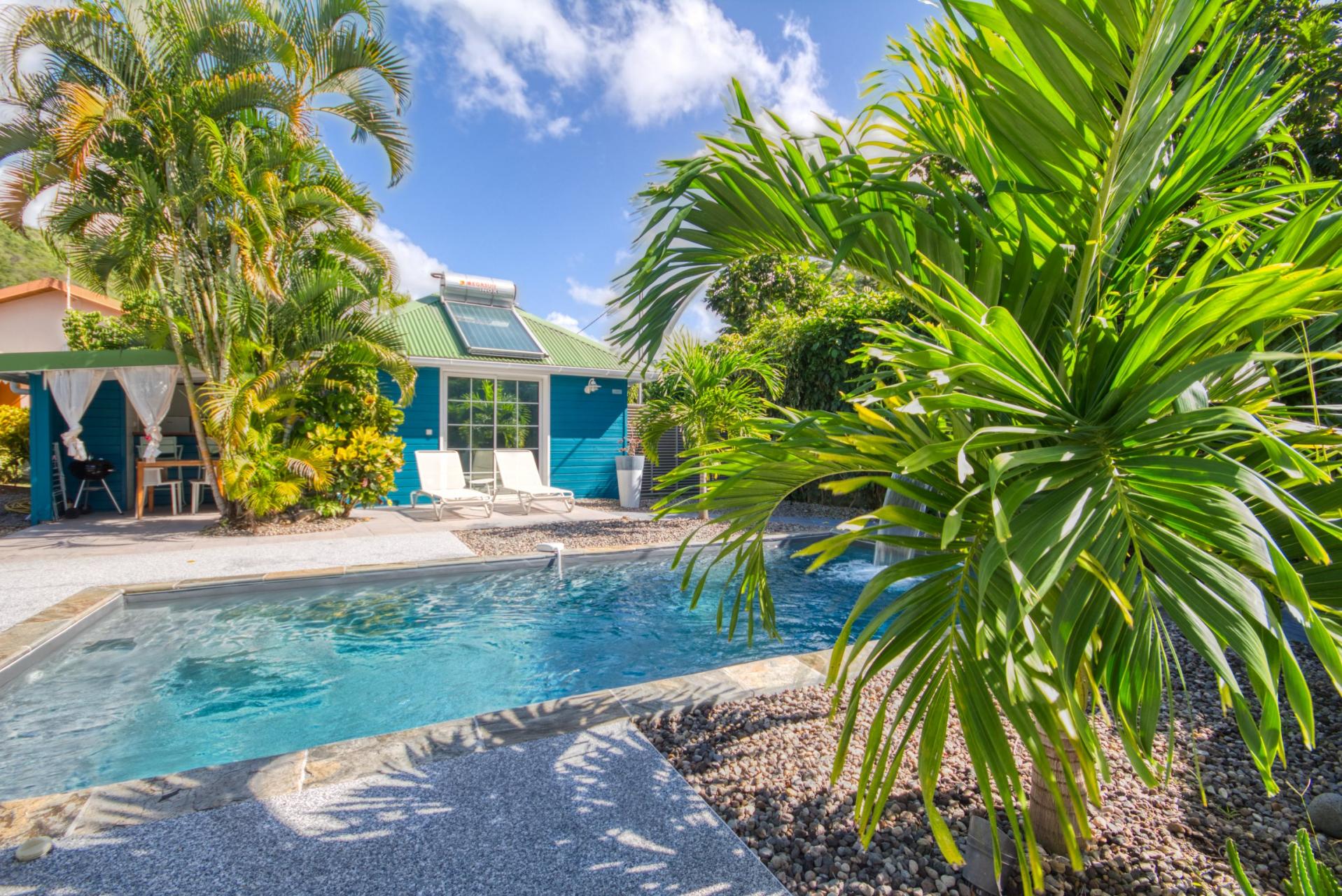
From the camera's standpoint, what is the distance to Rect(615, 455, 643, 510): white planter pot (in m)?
11.4

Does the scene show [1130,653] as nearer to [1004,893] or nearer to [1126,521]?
[1126,521]

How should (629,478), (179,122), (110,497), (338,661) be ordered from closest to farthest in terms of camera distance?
(338,661) → (179,122) → (110,497) → (629,478)

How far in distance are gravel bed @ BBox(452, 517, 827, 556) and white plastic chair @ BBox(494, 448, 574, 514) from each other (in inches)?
44.1

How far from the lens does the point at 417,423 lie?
11.0 meters

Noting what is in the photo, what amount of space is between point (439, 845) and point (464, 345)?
10.6 m

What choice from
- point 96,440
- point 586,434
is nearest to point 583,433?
point 586,434

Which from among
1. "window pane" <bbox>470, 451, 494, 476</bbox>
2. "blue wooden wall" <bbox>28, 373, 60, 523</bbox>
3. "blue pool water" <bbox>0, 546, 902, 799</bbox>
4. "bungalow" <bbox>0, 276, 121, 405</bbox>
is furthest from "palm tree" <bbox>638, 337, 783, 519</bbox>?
"bungalow" <bbox>0, 276, 121, 405</bbox>

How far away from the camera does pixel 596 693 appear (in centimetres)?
328

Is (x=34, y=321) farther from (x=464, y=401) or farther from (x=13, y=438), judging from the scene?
(x=464, y=401)

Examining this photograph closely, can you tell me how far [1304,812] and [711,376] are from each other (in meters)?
7.33

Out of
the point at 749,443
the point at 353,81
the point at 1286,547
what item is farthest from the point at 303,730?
the point at 353,81

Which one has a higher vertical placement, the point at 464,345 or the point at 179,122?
the point at 179,122

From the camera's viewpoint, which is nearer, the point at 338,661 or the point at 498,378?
the point at 338,661

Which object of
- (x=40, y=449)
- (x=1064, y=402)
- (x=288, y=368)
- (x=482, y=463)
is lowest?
(x=482, y=463)
